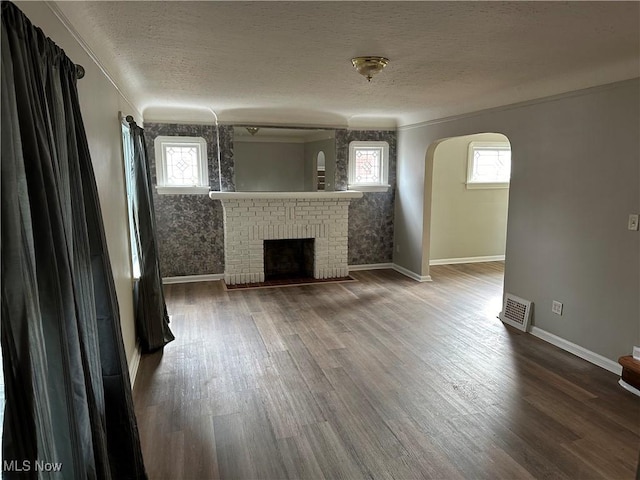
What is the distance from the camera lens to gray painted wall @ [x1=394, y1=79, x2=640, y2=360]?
3203 mm

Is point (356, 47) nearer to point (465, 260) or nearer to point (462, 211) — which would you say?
point (462, 211)

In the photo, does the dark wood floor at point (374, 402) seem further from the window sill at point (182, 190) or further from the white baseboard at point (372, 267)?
the white baseboard at point (372, 267)

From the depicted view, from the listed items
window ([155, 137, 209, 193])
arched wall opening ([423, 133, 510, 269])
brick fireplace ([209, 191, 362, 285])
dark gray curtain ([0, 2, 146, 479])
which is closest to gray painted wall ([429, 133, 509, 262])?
arched wall opening ([423, 133, 510, 269])

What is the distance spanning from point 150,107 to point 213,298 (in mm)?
2587

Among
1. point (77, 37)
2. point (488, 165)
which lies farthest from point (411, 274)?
point (77, 37)

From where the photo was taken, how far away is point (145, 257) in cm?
366

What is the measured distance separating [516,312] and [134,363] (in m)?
3.57

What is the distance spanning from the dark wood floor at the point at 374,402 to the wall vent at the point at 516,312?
0.15 m

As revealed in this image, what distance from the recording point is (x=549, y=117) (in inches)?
151

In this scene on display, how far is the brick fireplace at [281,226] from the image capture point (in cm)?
591

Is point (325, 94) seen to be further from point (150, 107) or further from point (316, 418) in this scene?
point (316, 418)

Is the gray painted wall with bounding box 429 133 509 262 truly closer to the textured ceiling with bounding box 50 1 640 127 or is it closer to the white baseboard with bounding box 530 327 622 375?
the textured ceiling with bounding box 50 1 640 127

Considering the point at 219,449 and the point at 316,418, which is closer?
the point at 219,449

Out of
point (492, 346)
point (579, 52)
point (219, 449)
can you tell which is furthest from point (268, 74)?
point (492, 346)
